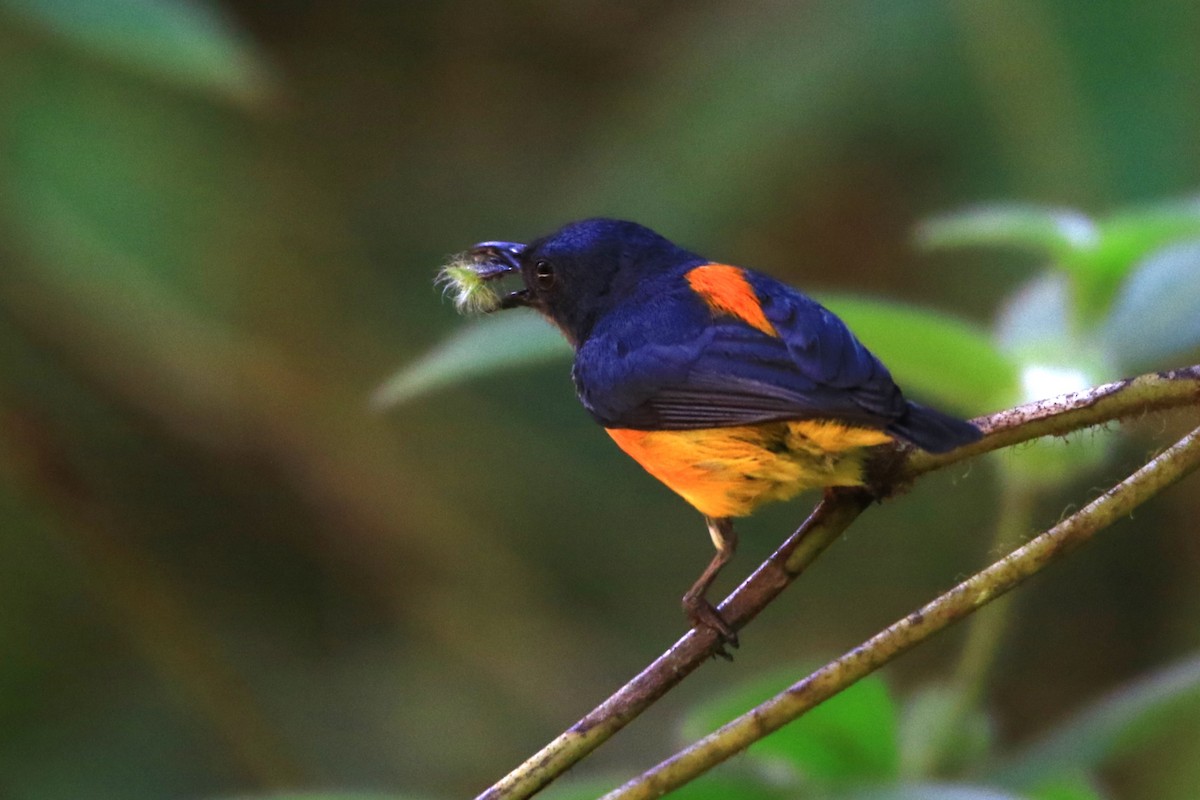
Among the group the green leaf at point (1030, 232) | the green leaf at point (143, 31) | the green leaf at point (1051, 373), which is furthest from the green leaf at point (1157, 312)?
the green leaf at point (143, 31)

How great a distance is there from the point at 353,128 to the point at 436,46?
0.42 m

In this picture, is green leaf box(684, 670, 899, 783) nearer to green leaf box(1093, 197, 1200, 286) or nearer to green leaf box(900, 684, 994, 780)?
green leaf box(900, 684, 994, 780)

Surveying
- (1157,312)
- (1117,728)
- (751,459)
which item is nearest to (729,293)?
(751,459)

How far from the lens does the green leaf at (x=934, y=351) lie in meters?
2.10

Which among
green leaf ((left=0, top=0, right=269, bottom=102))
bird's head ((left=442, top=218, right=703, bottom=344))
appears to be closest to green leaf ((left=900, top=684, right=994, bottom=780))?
bird's head ((left=442, top=218, right=703, bottom=344))

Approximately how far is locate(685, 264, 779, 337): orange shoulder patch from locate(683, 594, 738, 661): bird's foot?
0.44 metres

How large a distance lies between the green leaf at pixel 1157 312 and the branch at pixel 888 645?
726 mm

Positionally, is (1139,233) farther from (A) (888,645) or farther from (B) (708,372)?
(A) (888,645)

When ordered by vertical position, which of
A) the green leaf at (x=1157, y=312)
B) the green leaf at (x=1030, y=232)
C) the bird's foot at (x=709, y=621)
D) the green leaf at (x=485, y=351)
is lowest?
the bird's foot at (x=709, y=621)

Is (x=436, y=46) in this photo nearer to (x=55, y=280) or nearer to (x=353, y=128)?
(x=353, y=128)

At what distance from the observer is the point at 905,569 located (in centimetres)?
→ 444

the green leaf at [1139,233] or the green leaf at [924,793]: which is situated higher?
the green leaf at [1139,233]

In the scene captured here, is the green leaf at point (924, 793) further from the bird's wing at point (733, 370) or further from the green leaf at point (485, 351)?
the green leaf at point (485, 351)

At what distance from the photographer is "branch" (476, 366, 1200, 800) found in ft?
5.11
